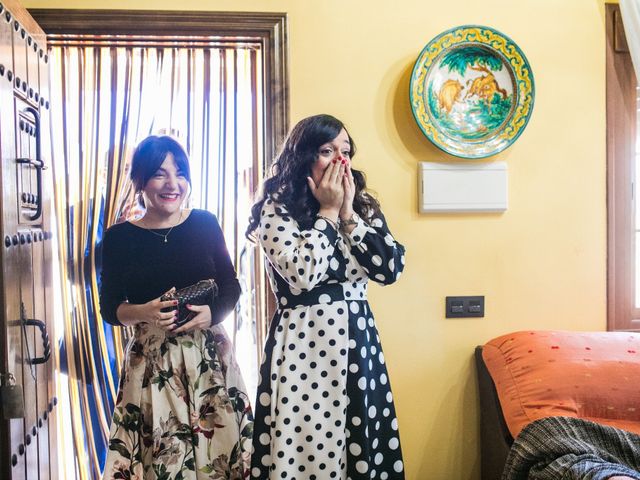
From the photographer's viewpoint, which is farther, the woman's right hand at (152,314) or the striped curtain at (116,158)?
the striped curtain at (116,158)

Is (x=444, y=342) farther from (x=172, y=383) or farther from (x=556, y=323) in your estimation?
(x=172, y=383)

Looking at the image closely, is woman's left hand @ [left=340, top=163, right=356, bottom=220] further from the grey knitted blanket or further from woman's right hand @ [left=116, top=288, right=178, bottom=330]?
the grey knitted blanket

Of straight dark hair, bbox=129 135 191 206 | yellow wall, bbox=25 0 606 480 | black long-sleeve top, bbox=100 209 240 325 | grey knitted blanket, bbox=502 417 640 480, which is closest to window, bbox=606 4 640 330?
yellow wall, bbox=25 0 606 480

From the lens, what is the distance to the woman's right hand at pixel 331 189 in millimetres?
1507

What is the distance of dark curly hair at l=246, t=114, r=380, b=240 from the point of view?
1.54 m

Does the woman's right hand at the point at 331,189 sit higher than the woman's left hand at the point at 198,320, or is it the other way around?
the woman's right hand at the point at 331,189

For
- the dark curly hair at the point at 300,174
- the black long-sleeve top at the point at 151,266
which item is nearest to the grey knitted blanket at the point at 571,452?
the dark curly hair at the point at 300,174

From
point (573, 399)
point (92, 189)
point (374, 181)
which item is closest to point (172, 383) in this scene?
point (92, 189)

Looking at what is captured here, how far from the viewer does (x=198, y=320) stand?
5.34ft

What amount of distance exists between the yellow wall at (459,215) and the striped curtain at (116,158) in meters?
0.31

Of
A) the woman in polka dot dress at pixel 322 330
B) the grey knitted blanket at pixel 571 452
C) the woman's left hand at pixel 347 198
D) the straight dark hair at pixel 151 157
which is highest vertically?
the straight dark hair at pixel 151 157

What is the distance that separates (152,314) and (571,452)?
117 cm

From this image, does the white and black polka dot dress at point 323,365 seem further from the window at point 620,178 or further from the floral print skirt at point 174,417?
the window at point 620,178

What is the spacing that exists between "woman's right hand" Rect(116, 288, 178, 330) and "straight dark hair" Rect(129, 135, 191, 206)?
1.20 ft
